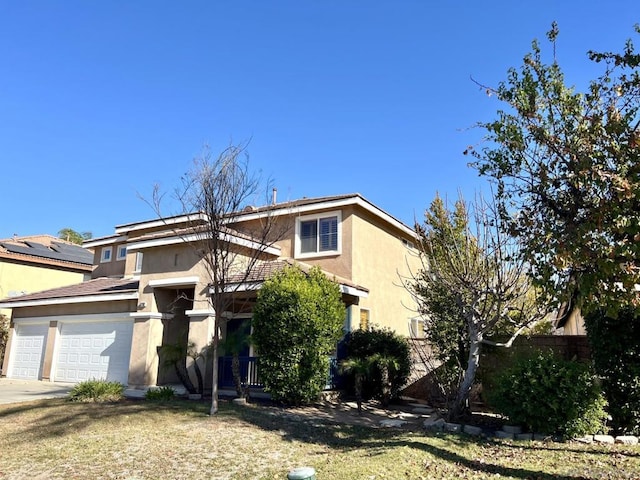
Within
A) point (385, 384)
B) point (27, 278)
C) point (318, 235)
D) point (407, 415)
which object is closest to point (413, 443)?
point (407, 415)

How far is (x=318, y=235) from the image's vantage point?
61.4ft

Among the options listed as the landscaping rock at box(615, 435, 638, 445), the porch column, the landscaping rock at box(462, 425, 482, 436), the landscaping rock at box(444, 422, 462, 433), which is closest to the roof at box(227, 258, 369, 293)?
the porch column

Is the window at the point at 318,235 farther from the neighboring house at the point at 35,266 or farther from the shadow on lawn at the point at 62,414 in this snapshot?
the neighboring house at the point at 35,266

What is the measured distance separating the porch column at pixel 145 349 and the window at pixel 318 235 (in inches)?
241

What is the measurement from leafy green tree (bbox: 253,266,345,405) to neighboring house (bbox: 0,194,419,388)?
5.39 feet

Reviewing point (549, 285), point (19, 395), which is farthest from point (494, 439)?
point (19, 395)

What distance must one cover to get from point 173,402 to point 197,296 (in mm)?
3686

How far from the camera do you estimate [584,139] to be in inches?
304

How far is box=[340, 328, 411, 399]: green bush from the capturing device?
1470 centimetres

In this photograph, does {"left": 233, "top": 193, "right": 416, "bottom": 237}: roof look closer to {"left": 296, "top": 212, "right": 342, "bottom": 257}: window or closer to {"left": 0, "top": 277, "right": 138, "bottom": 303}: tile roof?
{"left": 296, "top": 212, "right": 342, "bottom": 257}: window

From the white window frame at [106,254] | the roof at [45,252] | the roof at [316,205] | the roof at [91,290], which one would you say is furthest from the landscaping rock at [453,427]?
the roof at [45,252]

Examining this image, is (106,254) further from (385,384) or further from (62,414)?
(385,384)

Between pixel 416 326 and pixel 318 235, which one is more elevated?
pixel 318 235

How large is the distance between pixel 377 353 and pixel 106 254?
760 inches
